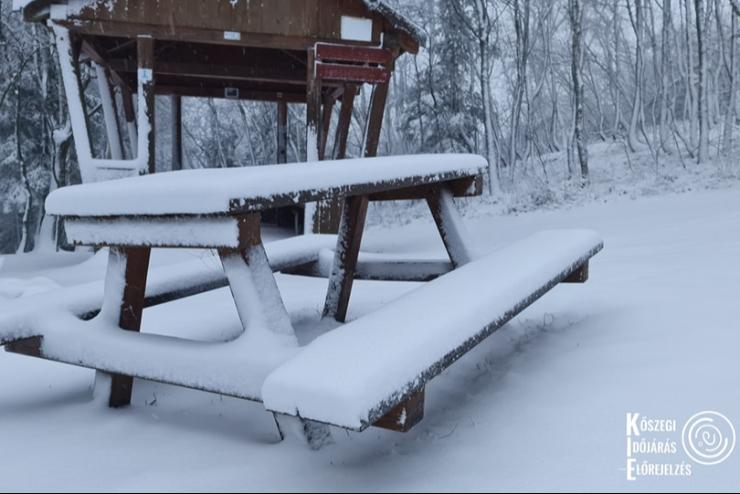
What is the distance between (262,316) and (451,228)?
1.75m

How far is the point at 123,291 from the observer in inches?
94.7

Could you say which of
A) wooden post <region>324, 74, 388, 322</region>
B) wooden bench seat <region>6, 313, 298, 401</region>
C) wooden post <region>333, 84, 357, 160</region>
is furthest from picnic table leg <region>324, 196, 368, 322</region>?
wooden post <region>333, 84, 357, 160</region>

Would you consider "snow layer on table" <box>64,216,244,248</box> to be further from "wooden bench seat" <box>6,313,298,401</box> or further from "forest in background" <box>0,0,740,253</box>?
"forest in background" <box>0,0,740,253</box>

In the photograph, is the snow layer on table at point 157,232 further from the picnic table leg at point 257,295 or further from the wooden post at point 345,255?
the wooden post at point 345,255

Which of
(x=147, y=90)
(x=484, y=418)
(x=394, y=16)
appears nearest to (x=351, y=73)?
(x=394, y=16)

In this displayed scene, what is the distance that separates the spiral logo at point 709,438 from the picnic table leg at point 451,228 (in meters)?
1.68

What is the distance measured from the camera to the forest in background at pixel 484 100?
14047 mm

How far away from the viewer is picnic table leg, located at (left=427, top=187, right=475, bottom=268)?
3443 millimetres

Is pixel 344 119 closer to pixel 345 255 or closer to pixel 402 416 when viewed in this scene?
pixel 345 255

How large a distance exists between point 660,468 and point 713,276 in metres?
2.44

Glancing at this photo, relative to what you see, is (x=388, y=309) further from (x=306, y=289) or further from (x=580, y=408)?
(x=306, y=289)

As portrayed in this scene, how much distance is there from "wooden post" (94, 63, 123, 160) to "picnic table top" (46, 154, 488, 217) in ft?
27.5

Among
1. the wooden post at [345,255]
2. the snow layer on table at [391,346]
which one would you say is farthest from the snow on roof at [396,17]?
the snow layer on table at [391,346]

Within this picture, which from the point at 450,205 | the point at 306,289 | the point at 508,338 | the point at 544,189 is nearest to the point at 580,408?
the point at 508,338
